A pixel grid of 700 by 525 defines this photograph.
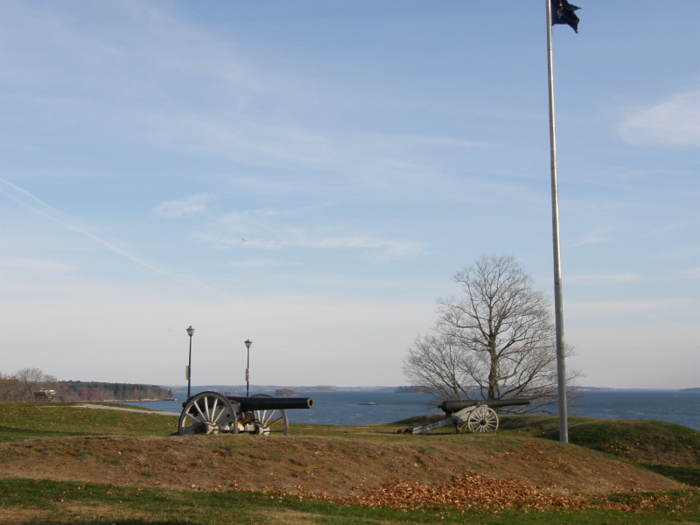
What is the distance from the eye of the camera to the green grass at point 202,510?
9273mm

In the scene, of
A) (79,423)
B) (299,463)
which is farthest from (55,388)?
(299,463)

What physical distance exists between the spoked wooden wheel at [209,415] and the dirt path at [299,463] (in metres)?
0.78

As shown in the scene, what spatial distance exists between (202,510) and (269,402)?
6.51 meters

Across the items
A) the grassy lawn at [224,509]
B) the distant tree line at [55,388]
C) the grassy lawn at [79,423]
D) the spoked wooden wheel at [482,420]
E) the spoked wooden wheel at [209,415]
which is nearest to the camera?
the grassy lawn at [224,509]

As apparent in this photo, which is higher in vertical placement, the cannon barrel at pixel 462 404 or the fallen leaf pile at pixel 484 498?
the cannon barrel at pixel 462 404

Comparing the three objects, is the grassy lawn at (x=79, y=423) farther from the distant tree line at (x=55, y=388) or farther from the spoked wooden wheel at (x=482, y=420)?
the distant tree line at (x=55, y=388)

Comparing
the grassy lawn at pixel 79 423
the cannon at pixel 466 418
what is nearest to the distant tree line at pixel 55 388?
the grassy lawn at pixel 79 423

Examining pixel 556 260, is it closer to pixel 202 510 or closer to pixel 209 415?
pixel 209 415

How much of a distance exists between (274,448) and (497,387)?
21.4m

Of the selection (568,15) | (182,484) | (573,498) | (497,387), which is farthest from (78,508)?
(497,387)

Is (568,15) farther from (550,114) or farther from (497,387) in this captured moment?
(497,387)

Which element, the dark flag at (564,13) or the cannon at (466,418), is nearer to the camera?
the dark flag at (564,13)

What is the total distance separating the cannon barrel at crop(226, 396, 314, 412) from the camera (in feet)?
53.4

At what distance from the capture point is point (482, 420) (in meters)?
23.2
